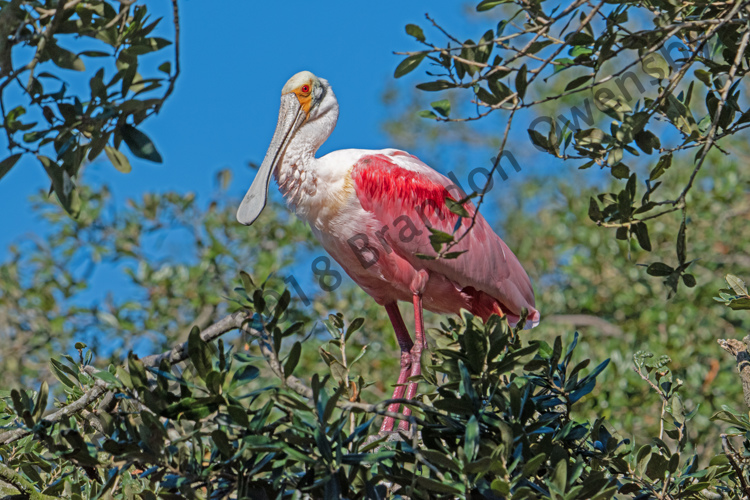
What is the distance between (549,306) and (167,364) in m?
4.62

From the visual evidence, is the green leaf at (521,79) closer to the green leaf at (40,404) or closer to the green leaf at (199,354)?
the green leaf at (199,354)

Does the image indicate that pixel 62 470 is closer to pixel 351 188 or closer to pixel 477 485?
pixel 477 485

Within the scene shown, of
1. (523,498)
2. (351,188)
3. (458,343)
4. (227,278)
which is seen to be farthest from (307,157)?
(523,498)

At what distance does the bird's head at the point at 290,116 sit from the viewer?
4508 mm

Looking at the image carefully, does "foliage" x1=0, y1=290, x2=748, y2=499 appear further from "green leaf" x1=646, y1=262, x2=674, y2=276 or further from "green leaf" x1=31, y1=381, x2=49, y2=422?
"green leaf" x1=646, y1=262, x2=674, y2=276

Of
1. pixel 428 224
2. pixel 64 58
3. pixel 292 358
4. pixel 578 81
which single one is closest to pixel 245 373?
pixel 292 358

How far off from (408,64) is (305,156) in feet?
6.95

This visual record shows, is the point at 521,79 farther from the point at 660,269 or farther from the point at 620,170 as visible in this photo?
the point at 660,269

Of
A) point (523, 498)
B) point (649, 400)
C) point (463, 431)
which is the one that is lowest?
point (523, 498)

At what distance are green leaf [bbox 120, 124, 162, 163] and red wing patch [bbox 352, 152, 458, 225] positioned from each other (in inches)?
86.5

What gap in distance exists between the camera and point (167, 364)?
220 cm

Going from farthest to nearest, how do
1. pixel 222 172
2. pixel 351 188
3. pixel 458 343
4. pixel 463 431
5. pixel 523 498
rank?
pixel 222 172 < pixel 351 188 < pixel 458 343 < pixel 463 431 < pixel 523 498

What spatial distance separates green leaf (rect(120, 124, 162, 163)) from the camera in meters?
2.21

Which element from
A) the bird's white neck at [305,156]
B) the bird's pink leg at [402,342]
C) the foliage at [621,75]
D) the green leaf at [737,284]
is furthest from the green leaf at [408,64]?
the bird's pink leg at [402,342]
